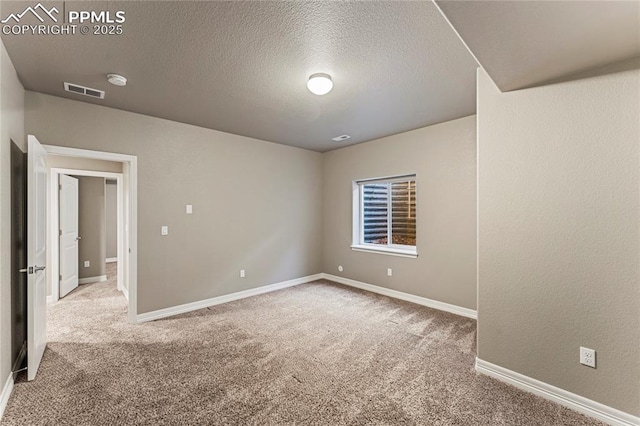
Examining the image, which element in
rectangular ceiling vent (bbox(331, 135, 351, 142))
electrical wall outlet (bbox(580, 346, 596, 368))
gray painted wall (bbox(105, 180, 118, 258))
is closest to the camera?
electrical wall outlet (bbox(580, 346, 596, 368))

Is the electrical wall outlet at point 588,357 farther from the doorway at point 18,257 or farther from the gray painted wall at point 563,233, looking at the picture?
the doorway at point 18,257

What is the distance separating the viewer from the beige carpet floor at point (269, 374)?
186 centimetres

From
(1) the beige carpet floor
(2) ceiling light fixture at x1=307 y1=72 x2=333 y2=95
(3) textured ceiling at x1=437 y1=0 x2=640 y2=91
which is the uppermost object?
(2) ceiling light fixture at x1=307 y1=72 x2=333 y2=95

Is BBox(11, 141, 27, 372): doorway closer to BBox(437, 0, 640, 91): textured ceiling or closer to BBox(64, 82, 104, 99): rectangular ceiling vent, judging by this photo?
BBox(64, 82, 104, 99): rectangular ceiling vent

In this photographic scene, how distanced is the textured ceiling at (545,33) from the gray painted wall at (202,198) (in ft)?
11.5

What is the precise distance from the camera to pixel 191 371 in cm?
236

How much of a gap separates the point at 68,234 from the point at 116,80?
3.61 m

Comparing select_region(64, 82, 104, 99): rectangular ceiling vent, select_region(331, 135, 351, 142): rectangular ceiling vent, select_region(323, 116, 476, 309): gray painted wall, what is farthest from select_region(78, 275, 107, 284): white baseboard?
select_region(331, 135, 351, 142): rectangular ceiling vent

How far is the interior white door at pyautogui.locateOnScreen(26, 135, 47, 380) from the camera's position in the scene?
2.19m

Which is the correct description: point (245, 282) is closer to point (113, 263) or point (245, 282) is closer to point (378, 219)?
point (378, 219)

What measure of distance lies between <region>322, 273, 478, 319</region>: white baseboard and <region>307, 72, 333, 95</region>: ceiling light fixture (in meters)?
3.14

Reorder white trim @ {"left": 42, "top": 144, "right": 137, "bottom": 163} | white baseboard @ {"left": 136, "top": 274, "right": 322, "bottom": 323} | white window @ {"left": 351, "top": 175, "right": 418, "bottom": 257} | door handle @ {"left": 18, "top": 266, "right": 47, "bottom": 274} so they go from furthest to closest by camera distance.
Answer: white window @ {"left": 351, "top": 175, "right": 418, "bottom": 257} → white baseboard @ {"left": 136, "top": 274, "right": 322, "bottom": 323} → white trim @ {"left": 42, "top": 144, "right": 137, "bottom": 163} → door handle @ {"left": 18, "top": 266, "right": 47, "bottom": 274}

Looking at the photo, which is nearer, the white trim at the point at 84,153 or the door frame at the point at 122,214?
the white trim at the point at 84,153

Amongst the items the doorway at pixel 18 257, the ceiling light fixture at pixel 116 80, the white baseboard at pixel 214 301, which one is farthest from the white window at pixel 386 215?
the doorway at pixel 18 257
